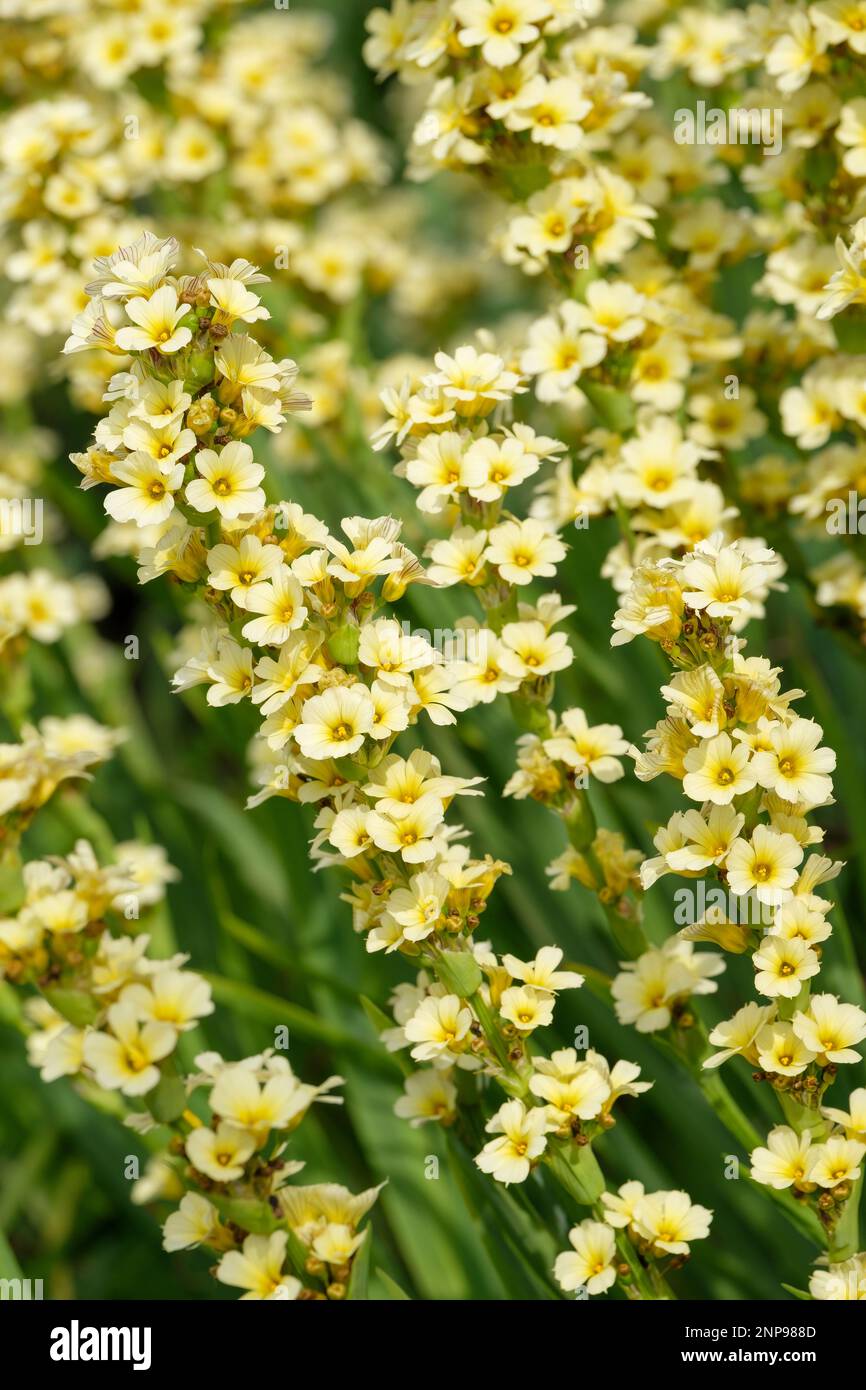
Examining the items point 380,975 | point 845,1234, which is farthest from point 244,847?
point 845,1234

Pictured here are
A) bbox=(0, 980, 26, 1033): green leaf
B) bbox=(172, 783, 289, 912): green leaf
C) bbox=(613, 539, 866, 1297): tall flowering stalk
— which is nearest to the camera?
bbox=(613, 539, 866, 1297): tall flowering stalk

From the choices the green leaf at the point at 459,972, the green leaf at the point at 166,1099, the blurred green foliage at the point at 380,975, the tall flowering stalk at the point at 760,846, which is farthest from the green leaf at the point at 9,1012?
the tall flowering stalk at the point at 760,846

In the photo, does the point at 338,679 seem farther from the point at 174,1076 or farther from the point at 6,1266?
the point at 6,1266

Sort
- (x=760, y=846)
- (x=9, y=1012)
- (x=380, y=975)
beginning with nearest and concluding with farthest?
(x=760, y=846)
(x=9, y=1012)
(x=380, y=975)

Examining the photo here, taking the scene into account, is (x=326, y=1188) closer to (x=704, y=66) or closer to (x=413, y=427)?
(x=413, y=427)

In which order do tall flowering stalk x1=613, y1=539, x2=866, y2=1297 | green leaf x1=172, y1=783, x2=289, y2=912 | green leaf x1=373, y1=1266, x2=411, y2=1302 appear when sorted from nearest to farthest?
tall flowering stalk x1=613, y1=539, x2=866, y2=1297 < green leaf x1=373, y1=1266, x2=411, y2=1302 < green leaf x1=172, y1=783, x2=289, y2=912

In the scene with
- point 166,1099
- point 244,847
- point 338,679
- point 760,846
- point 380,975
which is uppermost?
point 338,679

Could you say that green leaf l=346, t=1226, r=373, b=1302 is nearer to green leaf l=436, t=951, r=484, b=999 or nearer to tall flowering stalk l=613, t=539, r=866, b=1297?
green leaf l=436, t=951, r=484, b=999

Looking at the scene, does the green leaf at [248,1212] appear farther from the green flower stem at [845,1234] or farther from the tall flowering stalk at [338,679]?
the green flower stem at [845,1234]

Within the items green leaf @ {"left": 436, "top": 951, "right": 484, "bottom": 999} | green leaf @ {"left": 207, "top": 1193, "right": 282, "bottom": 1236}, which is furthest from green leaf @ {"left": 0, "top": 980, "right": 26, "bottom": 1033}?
green leaf @ {"left": 436, "top": 951, "right": 484, "bottom": 999}

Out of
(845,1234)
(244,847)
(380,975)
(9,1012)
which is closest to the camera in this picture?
A: (845,1234)

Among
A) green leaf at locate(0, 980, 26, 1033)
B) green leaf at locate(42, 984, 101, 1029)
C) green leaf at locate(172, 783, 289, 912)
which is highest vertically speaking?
green leaf at locate(42, 984, 101, 1029)
